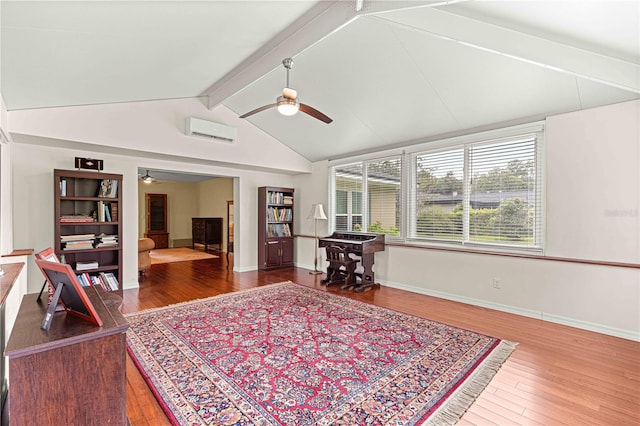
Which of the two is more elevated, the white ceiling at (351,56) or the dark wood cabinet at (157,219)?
the white ceiling at (351,56)

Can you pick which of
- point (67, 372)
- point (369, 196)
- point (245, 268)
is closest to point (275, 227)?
point (245, 268)

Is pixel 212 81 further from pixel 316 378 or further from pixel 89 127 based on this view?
pixel 316 378

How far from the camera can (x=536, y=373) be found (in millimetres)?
A: 2439

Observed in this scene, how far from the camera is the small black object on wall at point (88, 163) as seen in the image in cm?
431

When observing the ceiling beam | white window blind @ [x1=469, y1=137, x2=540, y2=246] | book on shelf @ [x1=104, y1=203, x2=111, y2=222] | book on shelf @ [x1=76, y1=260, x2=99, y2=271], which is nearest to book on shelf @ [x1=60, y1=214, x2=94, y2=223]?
book on shelf @ [x1=104, y1=203, x2=111, y2=222]

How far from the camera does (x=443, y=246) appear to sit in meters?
4.73

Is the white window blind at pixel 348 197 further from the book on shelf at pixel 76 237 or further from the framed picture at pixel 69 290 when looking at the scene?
the framed picture at pixel 69 290

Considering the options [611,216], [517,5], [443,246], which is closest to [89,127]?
[517,5]

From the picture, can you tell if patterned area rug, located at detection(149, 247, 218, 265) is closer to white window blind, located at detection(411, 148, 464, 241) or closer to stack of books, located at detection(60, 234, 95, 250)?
stack of books, located at detection(60, 234, 95, 250)

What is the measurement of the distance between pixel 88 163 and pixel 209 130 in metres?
1.78

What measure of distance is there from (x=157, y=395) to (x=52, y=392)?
976mm

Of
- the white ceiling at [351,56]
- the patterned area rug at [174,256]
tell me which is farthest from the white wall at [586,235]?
the patterned area rug at [174,256]

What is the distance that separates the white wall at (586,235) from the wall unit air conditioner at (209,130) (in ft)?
14.9

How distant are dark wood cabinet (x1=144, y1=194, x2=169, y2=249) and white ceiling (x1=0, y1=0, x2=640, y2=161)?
687cm
